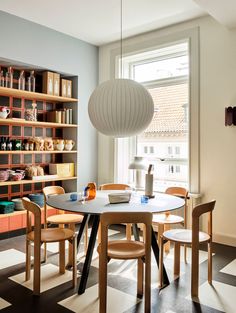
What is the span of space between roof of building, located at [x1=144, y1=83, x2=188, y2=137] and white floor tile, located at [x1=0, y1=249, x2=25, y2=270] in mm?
2555

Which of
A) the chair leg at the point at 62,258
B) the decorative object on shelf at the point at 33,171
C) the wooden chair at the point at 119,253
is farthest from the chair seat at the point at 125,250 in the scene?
the decorative object on shelf at the point at 33,171

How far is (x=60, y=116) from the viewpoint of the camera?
4746 millimetres

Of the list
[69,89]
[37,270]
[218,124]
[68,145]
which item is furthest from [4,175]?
[218,124]

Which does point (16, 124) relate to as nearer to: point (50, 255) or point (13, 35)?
point (13, 35)

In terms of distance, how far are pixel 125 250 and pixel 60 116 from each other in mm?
2917

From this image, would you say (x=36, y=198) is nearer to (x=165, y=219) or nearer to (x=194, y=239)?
(x=165, y=219)

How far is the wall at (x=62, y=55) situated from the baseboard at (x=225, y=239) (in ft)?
7.17

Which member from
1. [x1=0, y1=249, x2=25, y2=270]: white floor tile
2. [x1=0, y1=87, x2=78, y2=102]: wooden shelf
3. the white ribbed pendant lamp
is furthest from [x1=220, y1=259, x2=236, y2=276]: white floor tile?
[x1=0, y1=87, x2=78, y2=102]: wooden shelf

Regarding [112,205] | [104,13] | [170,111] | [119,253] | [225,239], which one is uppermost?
[104,13]

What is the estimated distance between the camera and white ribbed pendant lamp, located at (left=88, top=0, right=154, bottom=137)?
2480 millimetres

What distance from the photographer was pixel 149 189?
10.5 ft

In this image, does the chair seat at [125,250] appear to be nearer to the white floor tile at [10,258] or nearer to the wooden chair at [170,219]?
the wooden chair at [170,219]

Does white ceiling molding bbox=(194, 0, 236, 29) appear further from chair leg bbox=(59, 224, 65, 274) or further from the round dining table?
chair leg bbox=(59, 224, 65, 274)

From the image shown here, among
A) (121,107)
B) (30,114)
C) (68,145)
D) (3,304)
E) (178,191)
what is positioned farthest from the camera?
(68,145)
